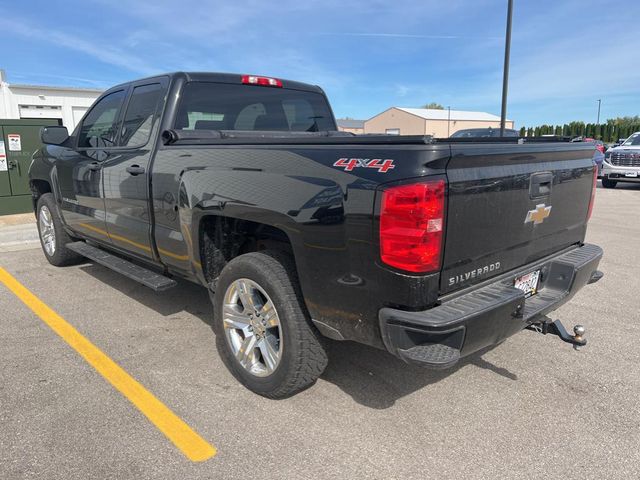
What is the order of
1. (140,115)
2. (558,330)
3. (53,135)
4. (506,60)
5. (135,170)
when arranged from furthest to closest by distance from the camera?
(506,60), (53,135), (140,115), (135,170), (558,330)

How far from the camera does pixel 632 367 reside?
11.3 feet

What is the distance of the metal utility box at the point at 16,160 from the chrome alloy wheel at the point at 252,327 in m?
8.12

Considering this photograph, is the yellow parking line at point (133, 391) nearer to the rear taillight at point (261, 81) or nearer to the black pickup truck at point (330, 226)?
the black pickup truck at point (330, 226)

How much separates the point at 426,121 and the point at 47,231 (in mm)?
63299

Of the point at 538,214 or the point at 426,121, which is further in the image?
the point at 426,121

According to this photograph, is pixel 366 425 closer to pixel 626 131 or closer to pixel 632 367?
pixel 632 367

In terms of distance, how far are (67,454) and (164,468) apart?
0.52 meters

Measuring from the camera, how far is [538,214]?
9.68ft

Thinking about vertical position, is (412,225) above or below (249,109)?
below

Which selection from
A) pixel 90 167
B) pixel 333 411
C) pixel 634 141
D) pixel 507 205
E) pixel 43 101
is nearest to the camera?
pixel 507 205

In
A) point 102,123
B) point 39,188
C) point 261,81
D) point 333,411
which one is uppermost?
point 261,81

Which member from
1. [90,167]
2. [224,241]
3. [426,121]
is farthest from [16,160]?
[426,121]

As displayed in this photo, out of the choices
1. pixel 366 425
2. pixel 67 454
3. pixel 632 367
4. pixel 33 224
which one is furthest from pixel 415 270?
pixel 33 224

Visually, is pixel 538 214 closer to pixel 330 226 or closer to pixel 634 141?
pixel 330 226
